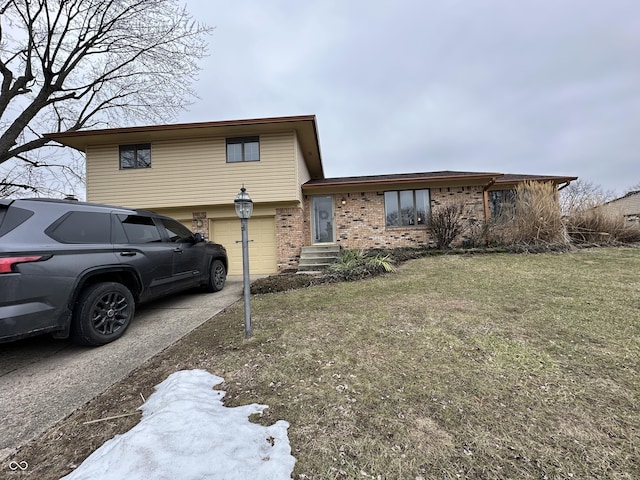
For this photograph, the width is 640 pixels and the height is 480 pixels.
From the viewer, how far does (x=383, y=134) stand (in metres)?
23.2

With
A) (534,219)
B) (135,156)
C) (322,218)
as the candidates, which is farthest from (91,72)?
(534,219)

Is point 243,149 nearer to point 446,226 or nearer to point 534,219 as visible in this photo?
point 446,226

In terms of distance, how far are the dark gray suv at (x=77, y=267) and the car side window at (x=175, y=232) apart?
5.9 inches

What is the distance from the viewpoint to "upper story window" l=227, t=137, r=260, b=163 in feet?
30.9

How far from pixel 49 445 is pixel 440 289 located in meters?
5.20

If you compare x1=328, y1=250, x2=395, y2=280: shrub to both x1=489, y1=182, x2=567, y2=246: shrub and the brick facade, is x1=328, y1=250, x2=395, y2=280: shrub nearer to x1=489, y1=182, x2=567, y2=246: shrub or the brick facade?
the brick facade

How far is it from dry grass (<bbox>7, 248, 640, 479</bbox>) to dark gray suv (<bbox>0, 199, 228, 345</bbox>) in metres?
1.03

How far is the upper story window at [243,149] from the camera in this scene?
9.41m

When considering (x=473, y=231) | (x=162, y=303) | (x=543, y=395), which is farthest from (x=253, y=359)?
(x=473, y=231)

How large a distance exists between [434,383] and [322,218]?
8.98m

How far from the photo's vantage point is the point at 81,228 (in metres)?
3.25

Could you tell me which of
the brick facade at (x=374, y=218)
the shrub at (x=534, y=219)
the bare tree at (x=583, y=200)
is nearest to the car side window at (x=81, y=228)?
the brick facade at (x=374, y=218)

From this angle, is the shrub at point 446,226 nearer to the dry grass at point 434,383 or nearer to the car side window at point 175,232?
the dry grass at point 434,383

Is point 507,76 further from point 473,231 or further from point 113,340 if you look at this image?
point 113,340
